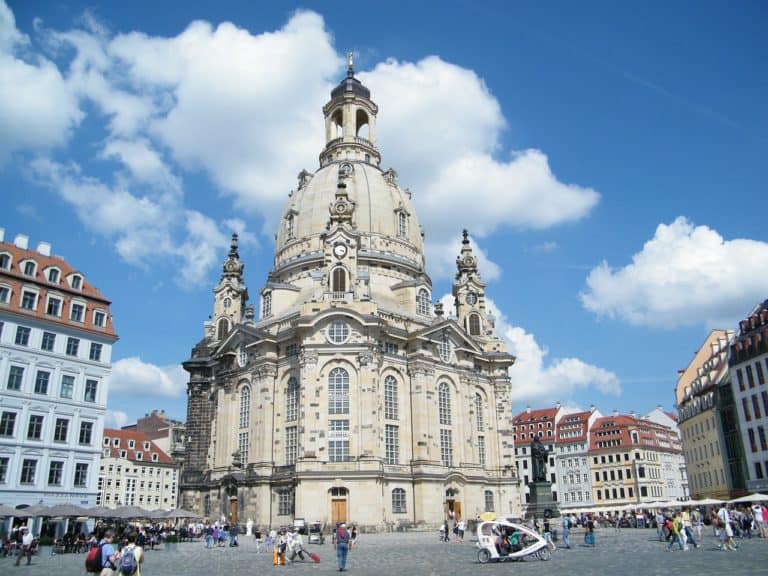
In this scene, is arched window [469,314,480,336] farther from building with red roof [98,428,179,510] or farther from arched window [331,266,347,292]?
building with red roof [98,428,179,510]

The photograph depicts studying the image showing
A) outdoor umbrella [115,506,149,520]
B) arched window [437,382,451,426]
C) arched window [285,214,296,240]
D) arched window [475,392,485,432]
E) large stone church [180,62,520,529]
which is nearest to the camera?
outdoor umbrella [115,506,149,520]

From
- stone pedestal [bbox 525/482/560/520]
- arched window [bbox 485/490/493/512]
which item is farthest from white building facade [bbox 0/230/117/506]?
arched window [bbox 485/490/493/512]

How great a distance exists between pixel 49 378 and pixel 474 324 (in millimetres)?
44108

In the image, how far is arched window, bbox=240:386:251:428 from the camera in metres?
63.8

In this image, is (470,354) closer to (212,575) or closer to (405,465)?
(405,465)

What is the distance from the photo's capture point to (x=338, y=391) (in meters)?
57.3

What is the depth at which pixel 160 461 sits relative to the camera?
317 feet

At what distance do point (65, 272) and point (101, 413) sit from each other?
37.7 ft

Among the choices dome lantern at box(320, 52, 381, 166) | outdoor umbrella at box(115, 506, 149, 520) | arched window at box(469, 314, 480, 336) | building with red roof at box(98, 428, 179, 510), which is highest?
dome lantern at box(320, 52, 381, 166)

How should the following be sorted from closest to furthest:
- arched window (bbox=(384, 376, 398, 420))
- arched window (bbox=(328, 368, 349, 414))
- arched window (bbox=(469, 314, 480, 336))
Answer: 1. arched window (bbox=(328, 368, 349, 414))
2. arched window (bbox=(384, 376, 398, 420))
3. arched window (bbox=(469, 314, 480, 336))

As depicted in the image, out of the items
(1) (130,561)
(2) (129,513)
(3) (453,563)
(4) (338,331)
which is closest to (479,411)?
(4) (338,331)

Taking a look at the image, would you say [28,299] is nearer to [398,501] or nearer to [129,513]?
[129,513]

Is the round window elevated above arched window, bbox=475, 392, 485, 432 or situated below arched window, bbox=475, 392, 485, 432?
above

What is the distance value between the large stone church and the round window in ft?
0.29
